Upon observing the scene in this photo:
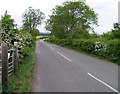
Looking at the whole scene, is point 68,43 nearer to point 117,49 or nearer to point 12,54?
point 117,49

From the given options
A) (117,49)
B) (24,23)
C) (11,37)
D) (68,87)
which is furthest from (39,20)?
(68,87)

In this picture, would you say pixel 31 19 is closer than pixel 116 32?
No

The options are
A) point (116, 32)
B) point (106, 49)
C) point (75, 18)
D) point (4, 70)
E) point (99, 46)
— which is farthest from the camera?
point (75, 18)

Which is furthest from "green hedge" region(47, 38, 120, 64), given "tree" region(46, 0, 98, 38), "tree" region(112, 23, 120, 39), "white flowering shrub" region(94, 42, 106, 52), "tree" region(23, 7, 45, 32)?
"tree" region(23, 7, 45, 32)

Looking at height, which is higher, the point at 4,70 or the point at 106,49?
the point at 4,70

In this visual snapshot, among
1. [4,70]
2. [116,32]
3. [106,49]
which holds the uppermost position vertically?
[116,32]

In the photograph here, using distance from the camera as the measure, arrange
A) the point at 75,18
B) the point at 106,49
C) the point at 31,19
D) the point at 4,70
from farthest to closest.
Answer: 1. the point at 31,19
2. the point at 75,18
3. the point at 106,49
4. the point at 4,70

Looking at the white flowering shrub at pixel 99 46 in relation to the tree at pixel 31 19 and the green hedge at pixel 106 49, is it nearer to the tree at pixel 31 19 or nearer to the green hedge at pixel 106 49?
the green hedge at pixel 106 49

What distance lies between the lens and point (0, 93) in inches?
399

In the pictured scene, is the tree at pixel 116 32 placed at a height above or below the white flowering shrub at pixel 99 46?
above

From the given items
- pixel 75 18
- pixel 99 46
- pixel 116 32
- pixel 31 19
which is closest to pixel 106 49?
pixel 99 46

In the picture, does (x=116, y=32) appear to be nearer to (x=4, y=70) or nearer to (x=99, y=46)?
(x=99, y=46)

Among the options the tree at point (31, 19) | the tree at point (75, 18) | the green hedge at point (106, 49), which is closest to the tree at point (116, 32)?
the green hedge at point (106, 49)

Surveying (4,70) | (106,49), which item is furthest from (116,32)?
(4,70)
